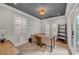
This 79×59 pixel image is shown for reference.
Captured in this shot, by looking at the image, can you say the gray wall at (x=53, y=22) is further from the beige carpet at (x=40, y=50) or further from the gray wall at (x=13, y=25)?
the beige carpet at (x=40, y=50)

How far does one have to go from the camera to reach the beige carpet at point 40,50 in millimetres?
2166

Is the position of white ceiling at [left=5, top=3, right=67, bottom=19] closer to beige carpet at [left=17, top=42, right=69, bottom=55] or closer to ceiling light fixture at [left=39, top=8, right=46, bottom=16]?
ceiling light fixture at [left=39, top=8, right=46, bottom=16]

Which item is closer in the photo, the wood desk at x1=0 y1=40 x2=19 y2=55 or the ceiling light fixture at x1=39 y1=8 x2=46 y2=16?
the wood desk at x1=0 y1=40 x2=19 y2=55

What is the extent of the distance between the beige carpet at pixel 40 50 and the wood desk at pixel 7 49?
12 centimetres

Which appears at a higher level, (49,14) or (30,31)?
(49,14)

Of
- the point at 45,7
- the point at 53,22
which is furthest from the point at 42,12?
the point at 53,22

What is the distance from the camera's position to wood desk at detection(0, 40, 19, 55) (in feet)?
6.96

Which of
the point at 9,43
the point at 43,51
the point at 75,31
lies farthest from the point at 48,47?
the point at 9,43

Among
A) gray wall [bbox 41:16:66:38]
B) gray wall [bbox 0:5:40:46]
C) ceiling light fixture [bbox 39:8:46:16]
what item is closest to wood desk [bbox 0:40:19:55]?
gray wall [bbox 0:5:40:46]

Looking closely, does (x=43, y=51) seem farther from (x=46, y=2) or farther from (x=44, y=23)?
(x=46, y=2)

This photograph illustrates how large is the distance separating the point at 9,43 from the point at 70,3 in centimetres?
146

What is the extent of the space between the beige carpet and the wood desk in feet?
0.39

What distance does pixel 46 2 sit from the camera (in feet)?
7.05

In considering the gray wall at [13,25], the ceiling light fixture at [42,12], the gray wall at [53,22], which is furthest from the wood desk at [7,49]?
the ceiling light fixture at [42,12]
